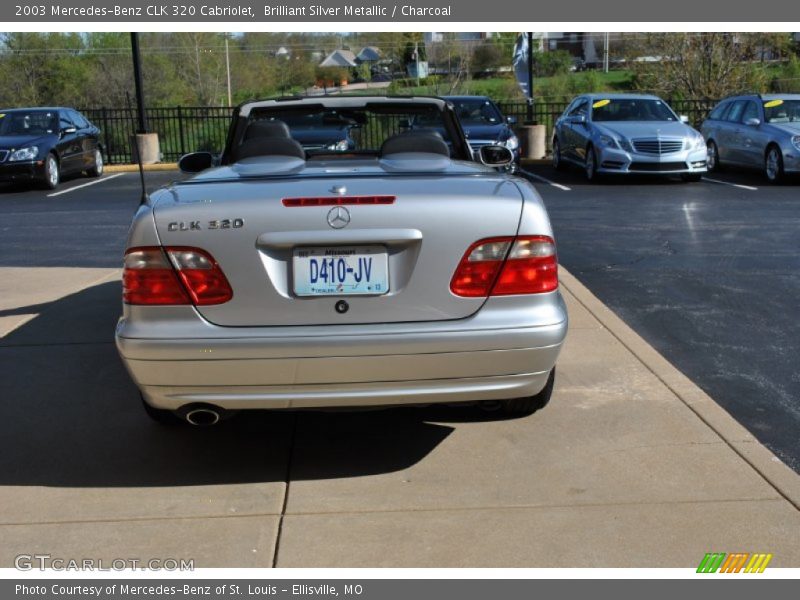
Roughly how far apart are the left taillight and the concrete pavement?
851 millimetres

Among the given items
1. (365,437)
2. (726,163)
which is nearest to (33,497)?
(365,437)

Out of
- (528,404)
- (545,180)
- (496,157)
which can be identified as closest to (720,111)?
(545,180)

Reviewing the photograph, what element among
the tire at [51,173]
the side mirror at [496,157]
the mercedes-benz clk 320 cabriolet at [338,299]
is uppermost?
the side mirror at [496,157]

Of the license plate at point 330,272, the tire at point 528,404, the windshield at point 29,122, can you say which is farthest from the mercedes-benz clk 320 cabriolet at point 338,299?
the windshield at point 29,122

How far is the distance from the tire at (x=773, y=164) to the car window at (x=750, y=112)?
959 millimetres

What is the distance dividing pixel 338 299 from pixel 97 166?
1799 centimetres

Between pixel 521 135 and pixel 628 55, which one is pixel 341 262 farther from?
pixel 628 55

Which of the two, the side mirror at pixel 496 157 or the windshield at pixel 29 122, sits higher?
the side mirror at pixel 496 157

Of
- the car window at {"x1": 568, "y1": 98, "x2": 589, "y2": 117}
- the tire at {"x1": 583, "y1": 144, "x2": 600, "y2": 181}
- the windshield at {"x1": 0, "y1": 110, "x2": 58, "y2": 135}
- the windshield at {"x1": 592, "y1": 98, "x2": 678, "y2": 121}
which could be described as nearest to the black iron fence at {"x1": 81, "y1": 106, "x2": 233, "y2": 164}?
the windshield at {"x1": 0, "y1": 110, "x2": 58, "y2": 135}

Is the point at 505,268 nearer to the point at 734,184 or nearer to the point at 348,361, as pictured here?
the point at 348,361

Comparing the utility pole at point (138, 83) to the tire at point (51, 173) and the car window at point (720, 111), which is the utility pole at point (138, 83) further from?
the car window at point (720, 111)

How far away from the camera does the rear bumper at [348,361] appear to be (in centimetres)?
412

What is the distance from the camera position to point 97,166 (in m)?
21.0

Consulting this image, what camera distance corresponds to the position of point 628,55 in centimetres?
4956
